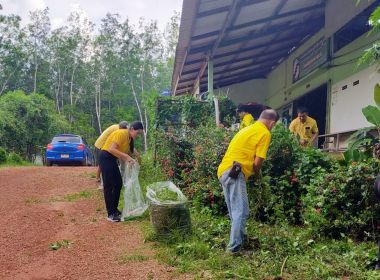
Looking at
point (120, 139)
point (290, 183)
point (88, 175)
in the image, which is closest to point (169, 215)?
point (120, 139)

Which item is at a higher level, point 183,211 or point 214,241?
point 183,211

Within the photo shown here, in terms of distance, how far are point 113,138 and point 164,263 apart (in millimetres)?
2556

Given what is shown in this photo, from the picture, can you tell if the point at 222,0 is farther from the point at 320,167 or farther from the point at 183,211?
the point at 183,211

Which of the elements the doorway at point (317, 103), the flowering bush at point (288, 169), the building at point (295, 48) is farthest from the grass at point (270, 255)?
the doorway at point (317, 103)

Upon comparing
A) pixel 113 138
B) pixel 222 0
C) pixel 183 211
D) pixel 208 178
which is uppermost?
pixel 222 0

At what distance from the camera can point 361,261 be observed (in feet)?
10.6

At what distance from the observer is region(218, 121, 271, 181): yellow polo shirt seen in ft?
11.7

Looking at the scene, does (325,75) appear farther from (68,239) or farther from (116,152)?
(68,239)

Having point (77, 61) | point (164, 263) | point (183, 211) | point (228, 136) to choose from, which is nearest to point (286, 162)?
point (228, 136)

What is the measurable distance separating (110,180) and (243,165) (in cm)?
266

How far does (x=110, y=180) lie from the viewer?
5.49 meters

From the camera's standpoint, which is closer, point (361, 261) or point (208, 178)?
point (361, 261)

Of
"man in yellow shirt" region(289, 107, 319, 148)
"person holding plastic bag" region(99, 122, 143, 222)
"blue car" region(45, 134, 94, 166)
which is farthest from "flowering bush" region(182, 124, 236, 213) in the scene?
"blue car" region(45, 134, 94, 166)

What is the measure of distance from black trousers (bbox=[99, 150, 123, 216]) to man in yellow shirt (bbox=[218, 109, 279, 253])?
2373 mm
